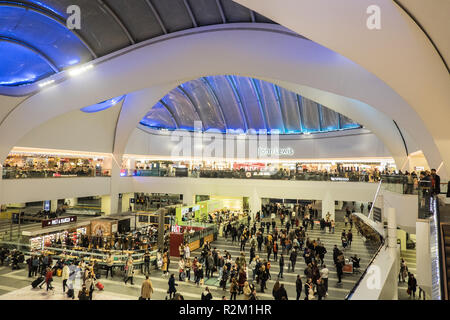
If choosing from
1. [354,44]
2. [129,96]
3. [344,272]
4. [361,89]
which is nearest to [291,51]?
[361,89]

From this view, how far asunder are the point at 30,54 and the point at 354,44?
1557cm

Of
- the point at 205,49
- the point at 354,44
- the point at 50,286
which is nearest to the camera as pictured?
the point at 354,44

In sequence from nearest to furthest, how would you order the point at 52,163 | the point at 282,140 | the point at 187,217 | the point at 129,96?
the point at 187,217 < the point at 129,96 < the point at 52,163 < the point at 282,140

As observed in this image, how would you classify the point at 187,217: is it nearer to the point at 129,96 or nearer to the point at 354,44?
the point at 129,96

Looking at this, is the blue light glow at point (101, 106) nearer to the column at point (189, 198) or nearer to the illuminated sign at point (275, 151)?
the column at point (189, 198)

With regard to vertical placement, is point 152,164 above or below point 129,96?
below

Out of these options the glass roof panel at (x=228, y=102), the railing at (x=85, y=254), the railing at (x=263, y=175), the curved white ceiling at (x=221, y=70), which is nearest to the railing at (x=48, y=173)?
the curved white ceiling at (x=221, y=70)

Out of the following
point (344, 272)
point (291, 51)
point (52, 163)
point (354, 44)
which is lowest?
point (344, 272)

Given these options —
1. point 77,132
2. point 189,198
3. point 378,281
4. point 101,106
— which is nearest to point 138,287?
point 378,281

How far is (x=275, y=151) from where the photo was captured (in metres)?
32.4

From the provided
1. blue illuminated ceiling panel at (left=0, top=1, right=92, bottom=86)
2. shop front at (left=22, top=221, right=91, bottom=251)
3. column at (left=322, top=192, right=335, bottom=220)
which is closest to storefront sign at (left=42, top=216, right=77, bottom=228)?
shop front at (left=22, top=221, right=91, bottom=251)

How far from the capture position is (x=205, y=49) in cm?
1461

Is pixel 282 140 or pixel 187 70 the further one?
pixel 282 140

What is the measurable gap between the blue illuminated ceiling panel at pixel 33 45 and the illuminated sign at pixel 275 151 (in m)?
21.0
